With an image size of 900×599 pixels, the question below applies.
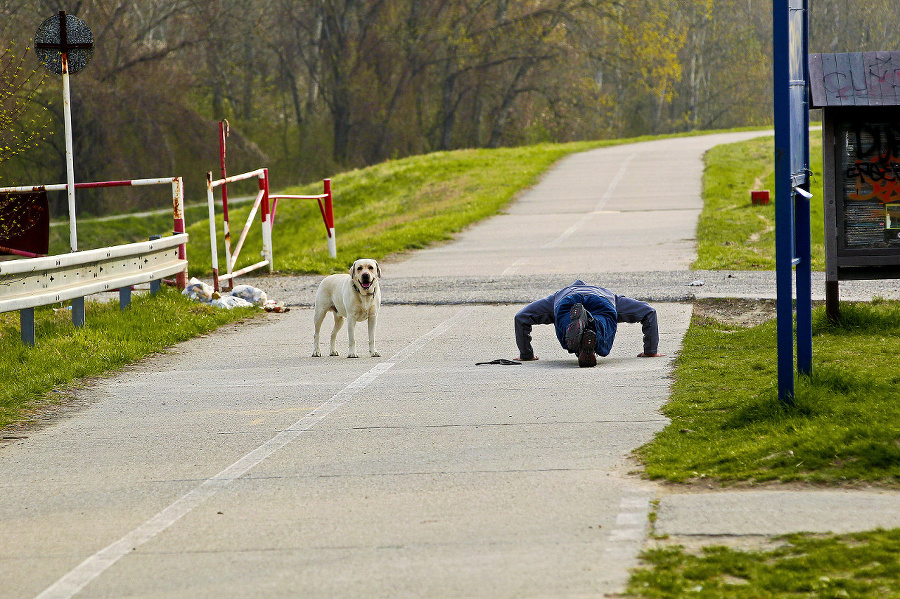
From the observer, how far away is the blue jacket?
31.4ft

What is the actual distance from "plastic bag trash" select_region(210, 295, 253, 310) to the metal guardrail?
619 millimetres

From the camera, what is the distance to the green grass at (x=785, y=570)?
4102 millimetres

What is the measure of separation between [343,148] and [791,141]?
174 ft

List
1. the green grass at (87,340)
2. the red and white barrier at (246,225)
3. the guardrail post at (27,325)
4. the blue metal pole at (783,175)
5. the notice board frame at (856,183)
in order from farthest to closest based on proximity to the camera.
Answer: the red and white barrier at (246,225) → the guardrail post at (27,325) → the notice board frame at (856,183) → the green grass at (87,340) → the blue metal pole at (783,175)

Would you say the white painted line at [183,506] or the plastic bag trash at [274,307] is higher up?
the plastic bag trash at [274,307]

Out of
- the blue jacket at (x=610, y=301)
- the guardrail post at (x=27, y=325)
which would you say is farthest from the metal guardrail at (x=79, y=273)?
the blue jacket at (x=610, y=301)

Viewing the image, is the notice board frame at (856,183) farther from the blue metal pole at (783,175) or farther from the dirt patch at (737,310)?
the blue metal pole at (783,175)

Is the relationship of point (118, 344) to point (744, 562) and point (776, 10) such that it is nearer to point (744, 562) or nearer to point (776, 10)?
point (776, 10)

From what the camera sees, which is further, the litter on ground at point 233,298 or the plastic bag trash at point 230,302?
the litter on ground at point 233,298

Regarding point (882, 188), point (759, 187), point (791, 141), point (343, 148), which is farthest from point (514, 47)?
point (791, 141)

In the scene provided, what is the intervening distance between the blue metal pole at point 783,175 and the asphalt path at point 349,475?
1.02 meters

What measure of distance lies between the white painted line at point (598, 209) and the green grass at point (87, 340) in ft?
26.2

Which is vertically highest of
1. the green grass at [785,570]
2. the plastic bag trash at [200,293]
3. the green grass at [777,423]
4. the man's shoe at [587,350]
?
the plastic bag trash at [200,293]

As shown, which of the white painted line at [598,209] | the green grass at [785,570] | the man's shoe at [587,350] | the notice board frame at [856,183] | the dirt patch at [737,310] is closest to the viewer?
the green grass at [785,570]
